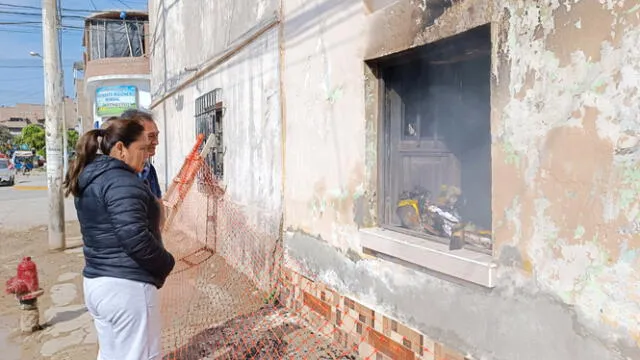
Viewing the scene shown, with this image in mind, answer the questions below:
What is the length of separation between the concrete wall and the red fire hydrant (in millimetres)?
2141

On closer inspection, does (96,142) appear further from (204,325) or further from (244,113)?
(244,113)

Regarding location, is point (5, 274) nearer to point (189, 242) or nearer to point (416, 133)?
point (189, 242)

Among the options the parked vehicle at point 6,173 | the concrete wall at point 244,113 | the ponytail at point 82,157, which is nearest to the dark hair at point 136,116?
the ponytail at point 82,157

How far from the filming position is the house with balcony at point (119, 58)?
2017 cm

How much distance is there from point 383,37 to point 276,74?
1.87 metres

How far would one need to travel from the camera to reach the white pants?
2.26 m

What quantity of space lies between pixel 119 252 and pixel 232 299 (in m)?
2.95

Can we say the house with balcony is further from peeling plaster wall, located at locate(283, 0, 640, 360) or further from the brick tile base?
peeling plaster wall, located at locate(283, 0, 640, 360)

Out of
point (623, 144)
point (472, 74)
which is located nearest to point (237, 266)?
point (472, 74)

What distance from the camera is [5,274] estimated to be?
265 inches

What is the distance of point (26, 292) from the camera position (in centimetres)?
434

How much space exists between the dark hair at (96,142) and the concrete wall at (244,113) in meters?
2.17

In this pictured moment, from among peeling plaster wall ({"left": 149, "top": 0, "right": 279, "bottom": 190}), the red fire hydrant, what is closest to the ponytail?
peeling plaster wall ({"left": 149, "top": 0, "right": 279, "bottom": 190})

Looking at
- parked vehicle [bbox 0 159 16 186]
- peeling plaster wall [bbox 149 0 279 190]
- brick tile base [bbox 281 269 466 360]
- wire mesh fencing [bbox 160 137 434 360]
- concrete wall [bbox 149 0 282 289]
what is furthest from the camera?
parked vehicle [bbox 0 159 16 186]
